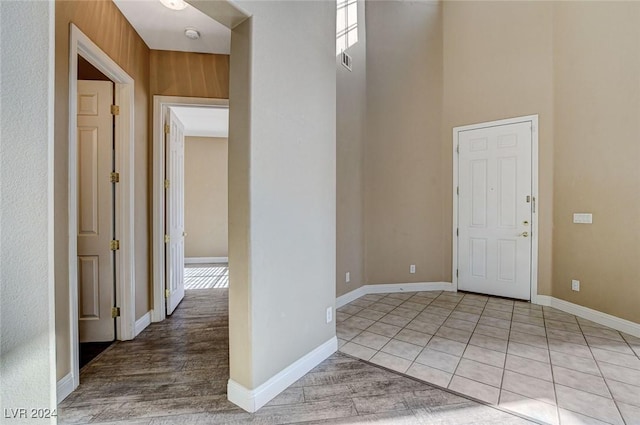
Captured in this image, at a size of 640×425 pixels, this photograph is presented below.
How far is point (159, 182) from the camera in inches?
124

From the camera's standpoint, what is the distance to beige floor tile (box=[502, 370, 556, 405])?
1.91 m

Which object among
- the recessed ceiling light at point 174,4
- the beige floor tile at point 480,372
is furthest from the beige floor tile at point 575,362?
the recessed ceiling light at point 174,4

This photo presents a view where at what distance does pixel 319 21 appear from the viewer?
7.69 feet

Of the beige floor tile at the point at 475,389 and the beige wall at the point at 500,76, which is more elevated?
the beige wall at the point at 500,76

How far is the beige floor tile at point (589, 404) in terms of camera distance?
5.64 feet

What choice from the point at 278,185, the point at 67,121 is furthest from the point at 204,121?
the point at 278,185

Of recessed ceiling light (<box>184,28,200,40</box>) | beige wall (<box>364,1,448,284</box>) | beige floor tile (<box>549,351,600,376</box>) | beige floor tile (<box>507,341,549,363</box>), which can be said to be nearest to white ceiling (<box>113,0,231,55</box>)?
recessed ceiling light (<box>184,28,200,40</box>)

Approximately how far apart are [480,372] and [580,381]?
2.11ft

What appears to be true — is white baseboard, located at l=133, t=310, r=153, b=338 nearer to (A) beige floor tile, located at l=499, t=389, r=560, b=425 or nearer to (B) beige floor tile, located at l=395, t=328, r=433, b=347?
(B) beige floor tile, located at l=395, t=328, r=433, b=347

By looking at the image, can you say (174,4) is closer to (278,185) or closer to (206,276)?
(278,185)

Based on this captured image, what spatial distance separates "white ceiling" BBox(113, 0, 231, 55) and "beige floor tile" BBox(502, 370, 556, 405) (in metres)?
3.56

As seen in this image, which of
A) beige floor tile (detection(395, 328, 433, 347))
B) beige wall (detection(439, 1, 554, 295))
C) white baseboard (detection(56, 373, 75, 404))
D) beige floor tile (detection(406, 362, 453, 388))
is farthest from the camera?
beige wall (detection(439, 1, 554, 295))

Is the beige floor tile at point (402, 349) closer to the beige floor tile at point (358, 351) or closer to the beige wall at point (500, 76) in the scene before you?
the beige floor tile at point (358, 351)

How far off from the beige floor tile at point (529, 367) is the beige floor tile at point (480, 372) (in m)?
0.13
